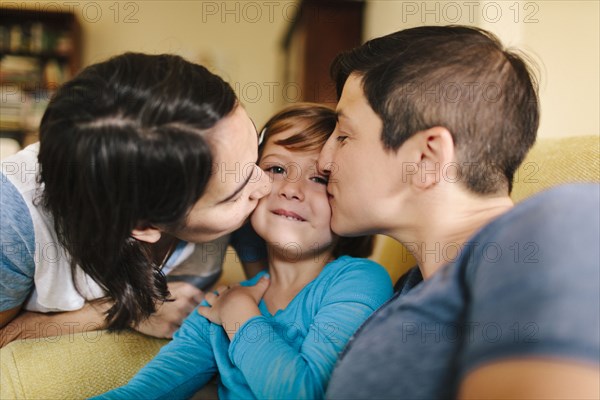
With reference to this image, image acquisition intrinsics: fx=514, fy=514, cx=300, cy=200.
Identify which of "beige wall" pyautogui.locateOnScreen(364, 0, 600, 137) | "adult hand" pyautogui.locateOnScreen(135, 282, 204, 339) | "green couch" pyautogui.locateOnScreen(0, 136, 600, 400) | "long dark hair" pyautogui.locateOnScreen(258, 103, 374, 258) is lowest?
"adult hand" pyautogui.locateOnScreen(135, 282, 204, 339)

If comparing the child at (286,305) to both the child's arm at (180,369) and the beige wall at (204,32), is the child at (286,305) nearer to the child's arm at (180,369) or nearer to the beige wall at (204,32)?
the child's arm at (180,369)

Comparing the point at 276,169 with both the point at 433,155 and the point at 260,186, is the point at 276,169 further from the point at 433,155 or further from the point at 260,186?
the point at 433,155

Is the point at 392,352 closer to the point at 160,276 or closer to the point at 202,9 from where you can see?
the point at 160,276

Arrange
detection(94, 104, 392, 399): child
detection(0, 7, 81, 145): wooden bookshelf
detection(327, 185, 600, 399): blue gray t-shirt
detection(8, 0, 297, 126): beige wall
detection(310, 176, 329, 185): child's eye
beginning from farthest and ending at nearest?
1. detection(8, 0, 297, 126): beige wall
2. detection(0, 7, 81, 145): wooden bookshelf
3. detection(310, 176, 329, 185): child's eye
4. detection(94, 104, 392, 399): child
5. detection(327, 185, 600, 399): blue gray t-shirt

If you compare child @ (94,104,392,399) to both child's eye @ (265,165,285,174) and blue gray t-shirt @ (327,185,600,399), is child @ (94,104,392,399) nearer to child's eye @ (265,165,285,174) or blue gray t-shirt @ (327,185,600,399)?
child's eye @ (265,165,285,174)

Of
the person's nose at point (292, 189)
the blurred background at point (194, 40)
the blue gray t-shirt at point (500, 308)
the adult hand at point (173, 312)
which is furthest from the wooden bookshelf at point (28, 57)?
the blue gray t-shirt at point (500, 308)

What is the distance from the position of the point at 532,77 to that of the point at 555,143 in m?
0.21

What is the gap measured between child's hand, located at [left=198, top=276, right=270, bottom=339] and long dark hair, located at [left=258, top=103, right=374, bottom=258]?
20 cm

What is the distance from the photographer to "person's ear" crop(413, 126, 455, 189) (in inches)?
29.5

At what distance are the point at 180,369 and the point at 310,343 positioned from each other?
0.94 feet

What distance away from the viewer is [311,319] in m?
0.96

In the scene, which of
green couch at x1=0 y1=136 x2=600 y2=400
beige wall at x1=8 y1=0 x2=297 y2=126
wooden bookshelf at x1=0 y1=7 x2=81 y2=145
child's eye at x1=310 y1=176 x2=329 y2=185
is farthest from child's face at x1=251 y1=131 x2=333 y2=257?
wooden bookshelf at x1=0 y1=7 x2=81 y2=145

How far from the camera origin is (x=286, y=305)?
1.06m

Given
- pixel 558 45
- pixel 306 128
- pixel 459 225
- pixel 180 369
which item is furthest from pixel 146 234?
pixel 558 45
